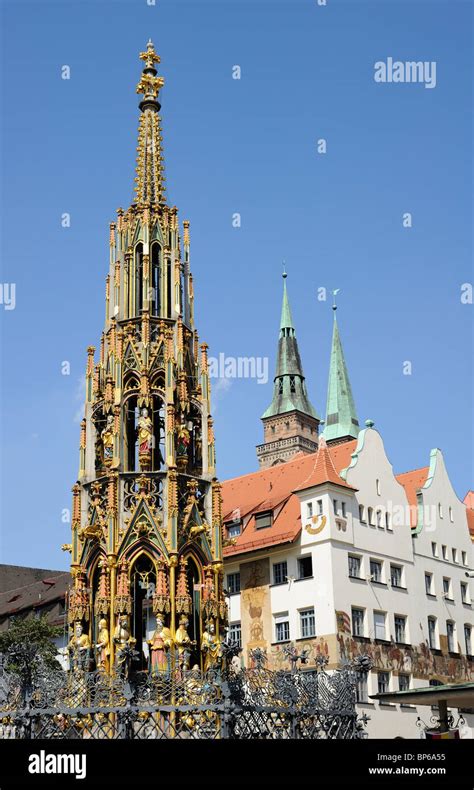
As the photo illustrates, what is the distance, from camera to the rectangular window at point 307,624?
3947 centimetres

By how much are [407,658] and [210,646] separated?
20.6 metres

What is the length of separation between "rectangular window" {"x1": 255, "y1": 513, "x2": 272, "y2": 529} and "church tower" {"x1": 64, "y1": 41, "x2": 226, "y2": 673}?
1738 centimetres

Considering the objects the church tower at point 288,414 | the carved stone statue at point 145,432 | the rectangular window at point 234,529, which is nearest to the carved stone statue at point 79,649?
the carved stone statue at point 145,432

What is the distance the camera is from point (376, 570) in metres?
42.7

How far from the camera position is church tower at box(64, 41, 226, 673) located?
2341 centimetres

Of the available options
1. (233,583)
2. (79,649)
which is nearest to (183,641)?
(79,649)

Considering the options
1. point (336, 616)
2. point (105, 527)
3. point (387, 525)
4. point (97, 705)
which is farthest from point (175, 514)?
point (387, 525)

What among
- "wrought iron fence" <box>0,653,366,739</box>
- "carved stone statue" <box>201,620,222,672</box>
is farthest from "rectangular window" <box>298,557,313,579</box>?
"wrought iron fence" <box>0,653,366,739</box>

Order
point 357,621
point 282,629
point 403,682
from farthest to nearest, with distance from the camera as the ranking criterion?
1. point 403,682
2. point 282,629
3. point 357,621

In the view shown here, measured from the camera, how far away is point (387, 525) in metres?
44.3

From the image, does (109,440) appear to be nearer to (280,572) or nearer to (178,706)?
(178,706)
